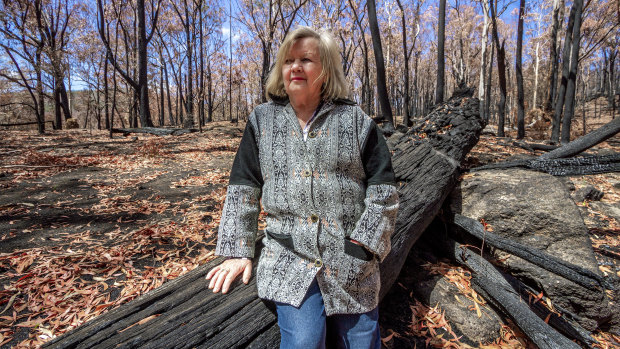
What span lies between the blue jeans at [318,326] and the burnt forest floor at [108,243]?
3.70 feet

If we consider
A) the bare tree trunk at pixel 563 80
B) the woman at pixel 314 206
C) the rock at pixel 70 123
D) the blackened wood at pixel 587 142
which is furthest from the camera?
the rock at pixel 70 123

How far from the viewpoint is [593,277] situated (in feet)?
7.26

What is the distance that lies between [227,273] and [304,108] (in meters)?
1.08

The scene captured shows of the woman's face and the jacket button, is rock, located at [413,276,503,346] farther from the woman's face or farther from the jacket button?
the woman's face

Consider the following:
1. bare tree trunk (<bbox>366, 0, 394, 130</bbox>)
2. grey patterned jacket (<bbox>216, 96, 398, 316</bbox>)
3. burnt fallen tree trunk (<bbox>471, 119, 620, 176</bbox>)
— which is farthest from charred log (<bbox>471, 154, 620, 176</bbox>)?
bare tree trunk (<bbox>366, 0, 394, 130</bbox>)

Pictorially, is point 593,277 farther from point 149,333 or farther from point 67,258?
point 67,258

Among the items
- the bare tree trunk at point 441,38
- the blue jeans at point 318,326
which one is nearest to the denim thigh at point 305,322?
the blue jeans at point 318,326

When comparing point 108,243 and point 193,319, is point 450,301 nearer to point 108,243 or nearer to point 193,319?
point 193,319

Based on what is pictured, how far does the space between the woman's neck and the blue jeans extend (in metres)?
0.96

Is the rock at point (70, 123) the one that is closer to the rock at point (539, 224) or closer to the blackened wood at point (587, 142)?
the rock at point (539, 224)

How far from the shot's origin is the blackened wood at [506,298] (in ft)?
6.45

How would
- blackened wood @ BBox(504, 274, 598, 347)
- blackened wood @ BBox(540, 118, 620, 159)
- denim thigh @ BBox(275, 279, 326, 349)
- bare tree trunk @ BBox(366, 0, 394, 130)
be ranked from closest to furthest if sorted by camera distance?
denim thigh @ BBox(275, 279, 326, 349) < blackened wood @ BBox(504, 274, 598, 347) < blackened wood @ BBox(540, 118, 620, 159) < bare tree trunk @ BBox(366, 0, 394, 130)

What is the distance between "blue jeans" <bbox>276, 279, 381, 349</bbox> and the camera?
1326mm

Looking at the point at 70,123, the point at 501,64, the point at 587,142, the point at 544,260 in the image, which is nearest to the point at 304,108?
the point at 544,260
